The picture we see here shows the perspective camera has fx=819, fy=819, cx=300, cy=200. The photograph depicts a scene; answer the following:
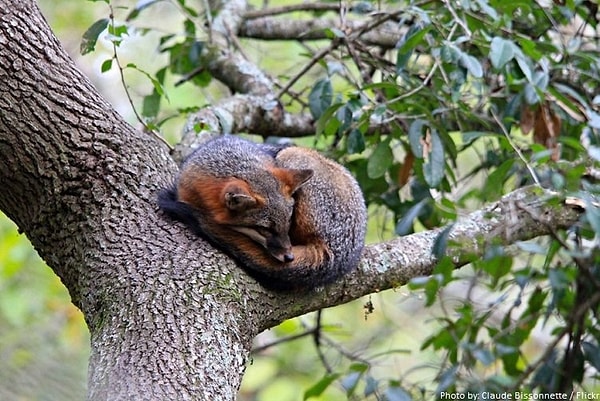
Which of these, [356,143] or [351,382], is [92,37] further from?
[351,382]

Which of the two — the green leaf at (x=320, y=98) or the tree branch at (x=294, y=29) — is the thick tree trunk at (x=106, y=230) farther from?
the tree branch at (x=294, y=29)

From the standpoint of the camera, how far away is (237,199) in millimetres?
4184

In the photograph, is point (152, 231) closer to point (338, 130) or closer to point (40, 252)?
point (40, 252)

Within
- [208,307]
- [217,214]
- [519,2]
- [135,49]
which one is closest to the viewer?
[208,307]

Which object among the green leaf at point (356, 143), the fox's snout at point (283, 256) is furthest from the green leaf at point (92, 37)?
the fox's snout at point (283, 256)

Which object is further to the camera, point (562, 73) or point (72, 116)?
point (562, 73)

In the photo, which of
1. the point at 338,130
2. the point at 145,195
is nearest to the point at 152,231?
the point at 145,195

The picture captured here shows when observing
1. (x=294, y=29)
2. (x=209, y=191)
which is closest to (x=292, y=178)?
(x=209, y=191)

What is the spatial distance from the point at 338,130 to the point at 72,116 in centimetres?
196

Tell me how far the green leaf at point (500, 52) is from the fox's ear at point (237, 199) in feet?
5.22

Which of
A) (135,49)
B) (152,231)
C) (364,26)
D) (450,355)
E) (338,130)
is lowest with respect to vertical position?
(450,355)

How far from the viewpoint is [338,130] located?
528 centimetres

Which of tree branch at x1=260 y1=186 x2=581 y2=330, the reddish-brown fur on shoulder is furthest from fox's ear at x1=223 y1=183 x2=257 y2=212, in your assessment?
tree branch at x1=260 y1=186 x2=581 y2=330

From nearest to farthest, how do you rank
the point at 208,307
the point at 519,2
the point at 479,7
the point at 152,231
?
the point at 208,307
the point at 152,231
the point at 519,2
the point at 479,7
